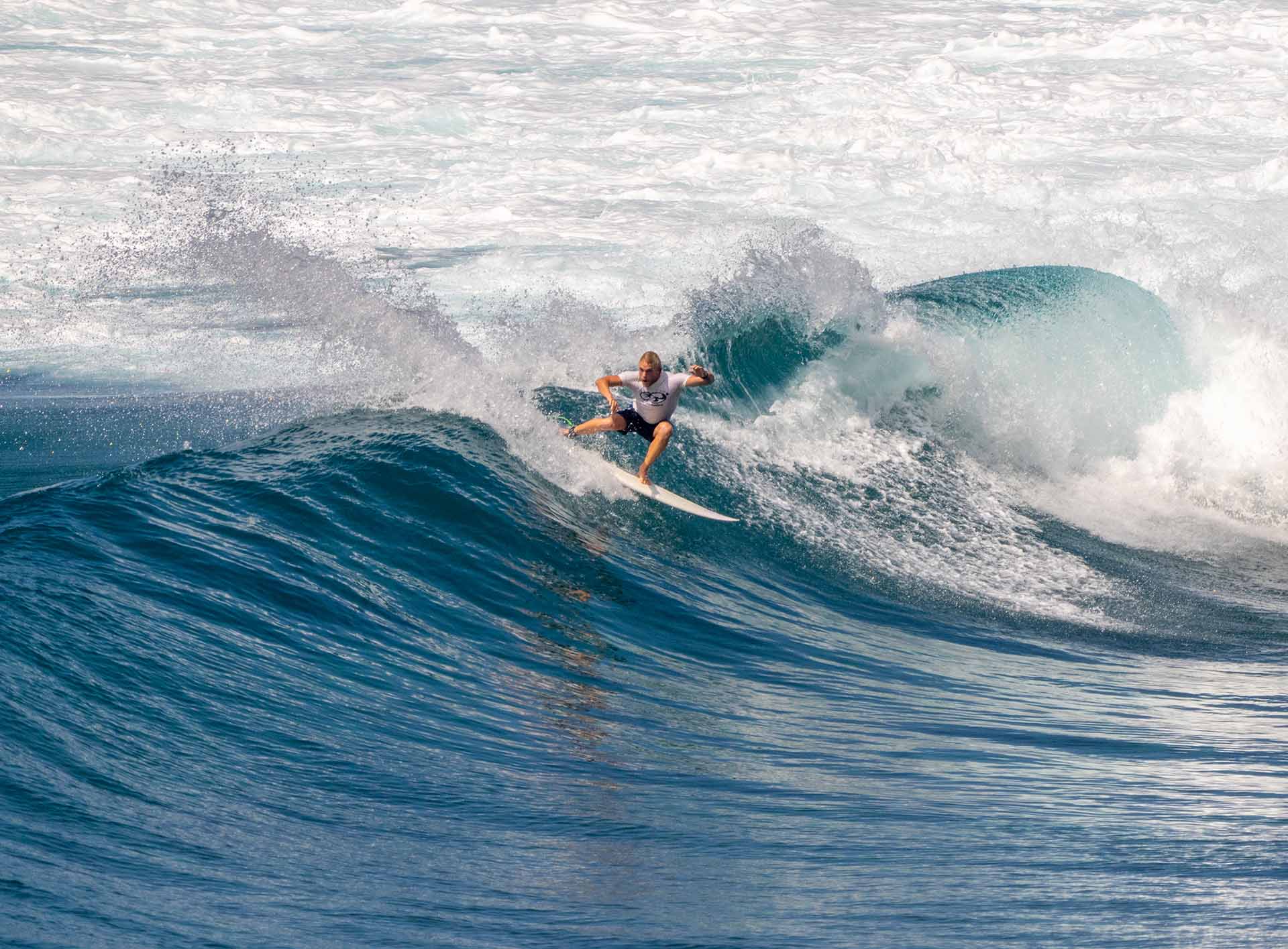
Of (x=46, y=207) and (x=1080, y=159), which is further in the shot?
(x=1080, y=159)

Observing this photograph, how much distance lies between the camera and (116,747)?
5.89 meters

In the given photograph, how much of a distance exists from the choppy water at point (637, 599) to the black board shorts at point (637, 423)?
0.83 meters

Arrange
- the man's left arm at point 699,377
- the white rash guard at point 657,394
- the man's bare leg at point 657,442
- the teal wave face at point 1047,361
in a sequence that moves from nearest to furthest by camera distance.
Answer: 1. the man's left arm at point 699,377
2. the white rash guard at point 657,394
3. the man's bare leg at point 657,442
4. the teal wave face at point 1047,361

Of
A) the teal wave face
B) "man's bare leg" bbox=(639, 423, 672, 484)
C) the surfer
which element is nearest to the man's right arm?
the surfer

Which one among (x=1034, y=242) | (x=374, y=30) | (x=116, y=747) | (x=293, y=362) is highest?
(x=374, y=30)

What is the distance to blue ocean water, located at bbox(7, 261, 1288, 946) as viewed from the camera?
4824 mm

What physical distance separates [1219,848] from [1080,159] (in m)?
31.5

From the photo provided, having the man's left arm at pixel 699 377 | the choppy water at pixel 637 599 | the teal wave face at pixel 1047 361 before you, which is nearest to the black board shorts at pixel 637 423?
the man's left arm at pixel 699 377

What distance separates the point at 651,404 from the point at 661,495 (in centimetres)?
103

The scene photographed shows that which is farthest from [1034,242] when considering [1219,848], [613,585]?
[1219,848]

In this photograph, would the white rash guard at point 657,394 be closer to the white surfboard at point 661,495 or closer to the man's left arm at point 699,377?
the man's left arm at point 699,377

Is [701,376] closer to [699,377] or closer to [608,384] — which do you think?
[699,377]

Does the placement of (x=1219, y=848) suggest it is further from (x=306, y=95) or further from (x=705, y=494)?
(x=306, y=95)

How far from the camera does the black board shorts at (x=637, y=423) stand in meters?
9.93
